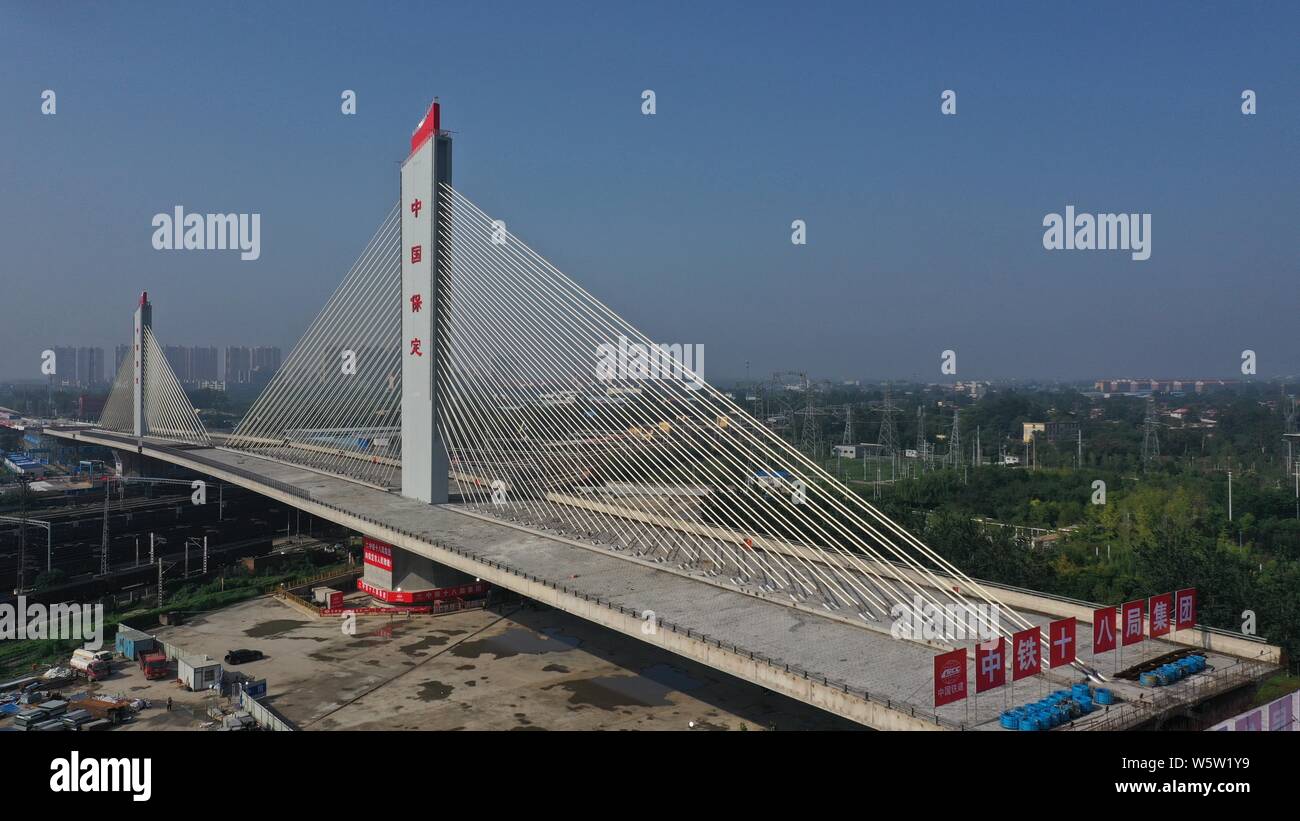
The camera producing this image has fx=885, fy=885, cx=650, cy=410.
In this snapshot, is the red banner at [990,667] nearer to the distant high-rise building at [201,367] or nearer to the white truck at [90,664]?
the white truck at [90,664]

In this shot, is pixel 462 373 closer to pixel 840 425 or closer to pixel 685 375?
pixel 685 375

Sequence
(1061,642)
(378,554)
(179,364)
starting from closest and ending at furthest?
(1061,642), (378,554), (179,364)

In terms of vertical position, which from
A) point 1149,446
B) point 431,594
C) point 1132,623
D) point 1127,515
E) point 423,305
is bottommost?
point 431,594

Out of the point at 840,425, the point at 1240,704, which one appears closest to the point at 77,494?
the point at 1240,704

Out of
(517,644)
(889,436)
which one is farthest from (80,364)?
(517,644)

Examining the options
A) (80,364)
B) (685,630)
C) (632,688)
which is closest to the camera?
(685,630)

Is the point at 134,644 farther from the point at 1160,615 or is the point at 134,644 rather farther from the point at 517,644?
the point at 1160,615

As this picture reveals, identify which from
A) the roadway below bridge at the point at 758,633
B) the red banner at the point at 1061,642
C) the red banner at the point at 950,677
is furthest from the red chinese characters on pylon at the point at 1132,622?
the red banner at the point at 950,677
